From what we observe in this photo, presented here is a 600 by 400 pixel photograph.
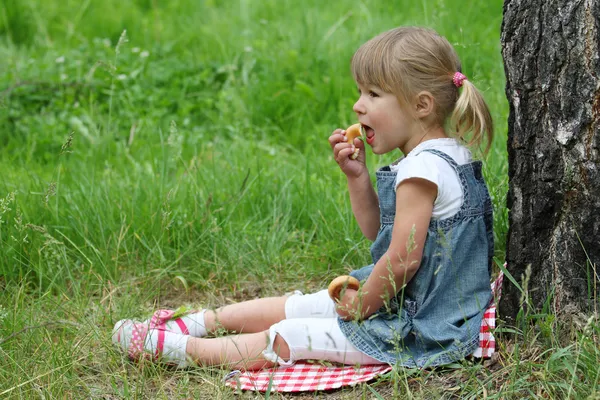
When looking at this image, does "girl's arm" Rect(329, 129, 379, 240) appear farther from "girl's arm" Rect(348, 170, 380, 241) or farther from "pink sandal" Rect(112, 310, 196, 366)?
"pink sandal" Rect(112, 310, 196, 366)

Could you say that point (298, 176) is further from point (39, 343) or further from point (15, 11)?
point (15, 11)

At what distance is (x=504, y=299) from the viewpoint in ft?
8.34

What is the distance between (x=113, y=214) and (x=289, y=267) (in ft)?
2.57

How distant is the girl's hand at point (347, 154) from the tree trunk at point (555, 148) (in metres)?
0.50

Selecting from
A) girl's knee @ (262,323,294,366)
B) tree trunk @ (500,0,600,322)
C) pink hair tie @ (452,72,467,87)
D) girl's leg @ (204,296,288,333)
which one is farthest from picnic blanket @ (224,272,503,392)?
pink hair tie @ (452,72,467,87)

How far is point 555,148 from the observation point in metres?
A: 2.31

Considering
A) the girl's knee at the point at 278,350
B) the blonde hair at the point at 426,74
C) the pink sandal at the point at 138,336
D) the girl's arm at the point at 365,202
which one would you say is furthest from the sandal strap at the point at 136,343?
the blonde hair at the point at 426,74

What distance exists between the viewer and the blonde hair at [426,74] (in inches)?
98.5

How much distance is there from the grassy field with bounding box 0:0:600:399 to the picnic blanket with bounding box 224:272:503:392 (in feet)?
0.13

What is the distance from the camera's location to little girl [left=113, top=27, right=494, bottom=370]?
2.45 meters

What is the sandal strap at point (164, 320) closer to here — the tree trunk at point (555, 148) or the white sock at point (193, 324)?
the white sock at point (193, 324)

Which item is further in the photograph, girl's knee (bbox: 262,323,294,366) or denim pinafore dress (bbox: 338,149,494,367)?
girl's knee (bbox: 262,323,294,366)

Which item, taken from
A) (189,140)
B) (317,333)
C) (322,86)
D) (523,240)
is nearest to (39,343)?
(317,333)

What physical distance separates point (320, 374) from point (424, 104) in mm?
904
